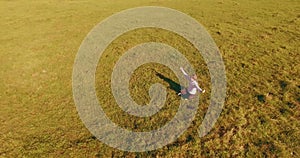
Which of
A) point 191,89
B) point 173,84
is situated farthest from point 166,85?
point 191,89

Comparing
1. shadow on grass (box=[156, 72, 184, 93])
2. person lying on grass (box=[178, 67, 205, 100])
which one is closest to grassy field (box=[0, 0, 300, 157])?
shadow on grass (box=[156, 72, 184, 93])

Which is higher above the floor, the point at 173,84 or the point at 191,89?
the point at 191,89

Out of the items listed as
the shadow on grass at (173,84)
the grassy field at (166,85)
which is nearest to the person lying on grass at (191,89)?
the grassy field at (166,85)

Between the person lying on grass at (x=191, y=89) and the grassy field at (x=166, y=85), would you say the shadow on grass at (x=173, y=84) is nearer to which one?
the grassy field at (x=166, y=85)

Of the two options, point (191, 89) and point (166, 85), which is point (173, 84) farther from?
point (191, 89)

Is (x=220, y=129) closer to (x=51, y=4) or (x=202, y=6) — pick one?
(x=202, y=6)

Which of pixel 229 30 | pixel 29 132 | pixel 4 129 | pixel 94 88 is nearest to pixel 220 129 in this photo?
pixel 94 88

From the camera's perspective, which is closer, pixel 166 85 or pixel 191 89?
pixel 191 89

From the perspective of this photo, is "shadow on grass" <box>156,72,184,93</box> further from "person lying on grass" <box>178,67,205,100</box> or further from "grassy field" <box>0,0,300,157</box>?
"person lying on grass" <box>178,67,205,100</box>
